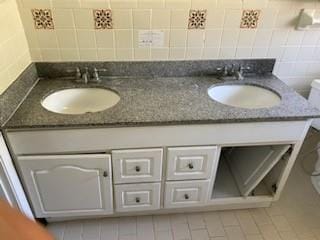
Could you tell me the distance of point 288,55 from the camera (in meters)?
1.55

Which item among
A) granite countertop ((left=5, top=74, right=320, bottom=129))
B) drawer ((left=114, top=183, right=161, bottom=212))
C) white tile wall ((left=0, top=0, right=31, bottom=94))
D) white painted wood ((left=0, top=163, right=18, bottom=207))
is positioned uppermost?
white tile wall ((left=0, top=0, right=31, bottom=94))

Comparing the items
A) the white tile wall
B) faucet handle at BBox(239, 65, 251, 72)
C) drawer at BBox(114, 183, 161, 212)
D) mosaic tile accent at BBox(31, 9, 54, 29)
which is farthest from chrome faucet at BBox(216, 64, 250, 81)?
the white tile wall

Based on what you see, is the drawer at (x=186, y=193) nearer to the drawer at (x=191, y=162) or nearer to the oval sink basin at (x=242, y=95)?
the drawer at (x=191, y=162)

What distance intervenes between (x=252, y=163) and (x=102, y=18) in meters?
1.17

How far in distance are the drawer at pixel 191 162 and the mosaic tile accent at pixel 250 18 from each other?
720 millimetres

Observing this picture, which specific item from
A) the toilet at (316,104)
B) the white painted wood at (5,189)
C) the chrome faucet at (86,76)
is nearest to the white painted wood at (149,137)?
the white painted wood at (5,189)

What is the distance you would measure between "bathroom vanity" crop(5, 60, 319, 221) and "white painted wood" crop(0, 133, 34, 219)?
0.03 meters

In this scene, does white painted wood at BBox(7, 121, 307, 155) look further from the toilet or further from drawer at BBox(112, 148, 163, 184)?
the toilet

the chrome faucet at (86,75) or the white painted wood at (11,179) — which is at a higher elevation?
the chrome faucet at (86,75)

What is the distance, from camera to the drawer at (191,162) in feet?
4.10

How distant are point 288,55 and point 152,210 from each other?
1.24 meters

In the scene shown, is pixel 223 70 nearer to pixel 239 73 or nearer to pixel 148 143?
pixel 239 73

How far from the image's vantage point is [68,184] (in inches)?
50.0

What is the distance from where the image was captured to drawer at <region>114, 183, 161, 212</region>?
134cm
